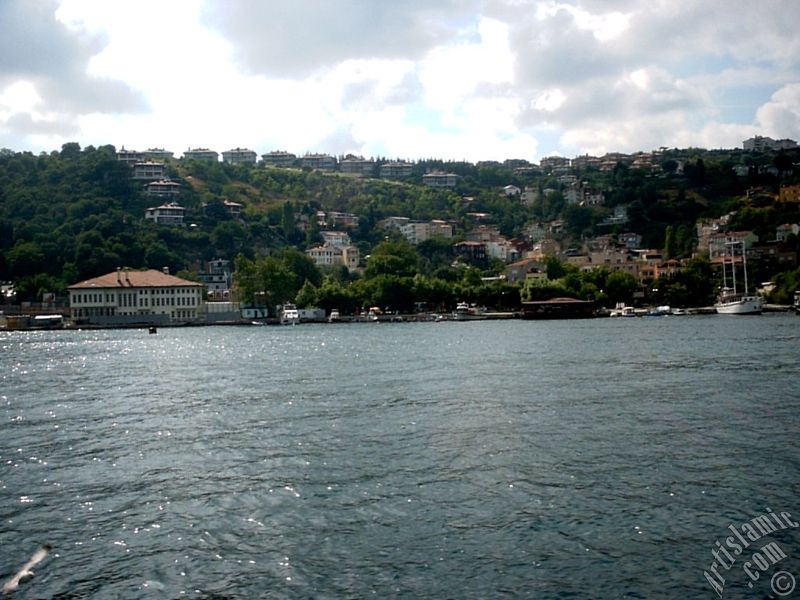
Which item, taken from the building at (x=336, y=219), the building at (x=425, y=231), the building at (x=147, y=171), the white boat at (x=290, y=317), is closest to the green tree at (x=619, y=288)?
the white boat at (x=290, y=317)

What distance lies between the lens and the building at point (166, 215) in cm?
16525

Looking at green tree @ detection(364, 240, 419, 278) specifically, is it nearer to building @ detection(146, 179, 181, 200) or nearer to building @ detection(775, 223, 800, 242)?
building @ detection(775, 223, 800, 242)

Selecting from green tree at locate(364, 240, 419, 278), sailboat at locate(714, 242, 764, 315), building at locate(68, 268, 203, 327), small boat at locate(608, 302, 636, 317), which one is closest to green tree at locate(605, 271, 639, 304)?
small boat at locate(608, 302, 636, 317)

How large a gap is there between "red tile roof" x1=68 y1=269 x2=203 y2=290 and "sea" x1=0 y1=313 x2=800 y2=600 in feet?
286

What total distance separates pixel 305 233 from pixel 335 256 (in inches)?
808

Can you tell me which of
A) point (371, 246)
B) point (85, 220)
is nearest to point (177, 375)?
point (85, 220)

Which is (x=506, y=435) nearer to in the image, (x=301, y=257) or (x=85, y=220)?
(x=301, y=257)

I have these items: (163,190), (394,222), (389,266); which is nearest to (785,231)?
(389,266)

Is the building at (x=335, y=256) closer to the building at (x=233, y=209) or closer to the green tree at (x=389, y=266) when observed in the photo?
the building at (x=233, y=209)

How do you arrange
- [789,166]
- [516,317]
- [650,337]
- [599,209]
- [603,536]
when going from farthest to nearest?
1. [599,209]
2. [789,166]
3. [516,317]
4. [650,337]
5. [603,536]

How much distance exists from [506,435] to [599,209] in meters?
165

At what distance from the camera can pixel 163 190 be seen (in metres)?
182

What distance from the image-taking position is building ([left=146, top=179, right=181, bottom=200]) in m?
181

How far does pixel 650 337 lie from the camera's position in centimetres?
6256
